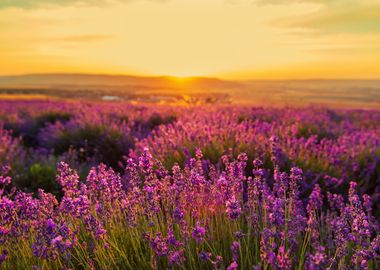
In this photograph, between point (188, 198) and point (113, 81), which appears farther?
point (113, 81)

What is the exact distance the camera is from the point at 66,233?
8.64 ft

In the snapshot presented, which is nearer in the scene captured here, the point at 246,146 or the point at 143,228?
the point at 143,228

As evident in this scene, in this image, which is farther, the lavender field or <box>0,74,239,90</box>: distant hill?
<box>0,74,239,90</box>: distant hill

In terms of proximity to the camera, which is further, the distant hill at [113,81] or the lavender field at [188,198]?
the distant hill at [113,81]

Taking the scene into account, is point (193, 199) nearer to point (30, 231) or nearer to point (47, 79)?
point (30, 231)

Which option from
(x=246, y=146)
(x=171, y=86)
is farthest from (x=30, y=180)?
(x=171, y=86)

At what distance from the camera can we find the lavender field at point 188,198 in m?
2.75

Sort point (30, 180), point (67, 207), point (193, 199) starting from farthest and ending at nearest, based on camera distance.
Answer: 1. point (30, 180)
2. point (193, 199)
3. point (67, 207)

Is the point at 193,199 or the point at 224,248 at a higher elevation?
the point at 193,199

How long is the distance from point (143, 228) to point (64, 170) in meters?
0.68

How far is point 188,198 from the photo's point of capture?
11.4 feet

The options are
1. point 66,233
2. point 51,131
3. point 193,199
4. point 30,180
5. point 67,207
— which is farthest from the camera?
point 51,131

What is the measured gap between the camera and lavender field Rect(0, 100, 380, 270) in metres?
2.75

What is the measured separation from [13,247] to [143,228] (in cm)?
88
